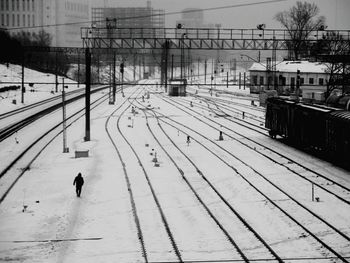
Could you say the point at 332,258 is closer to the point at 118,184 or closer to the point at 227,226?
the point at 227,226

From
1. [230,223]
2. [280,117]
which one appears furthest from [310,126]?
[230,223]

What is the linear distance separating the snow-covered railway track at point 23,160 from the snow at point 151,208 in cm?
27

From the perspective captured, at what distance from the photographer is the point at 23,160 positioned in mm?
30016

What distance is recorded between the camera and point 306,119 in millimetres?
32156

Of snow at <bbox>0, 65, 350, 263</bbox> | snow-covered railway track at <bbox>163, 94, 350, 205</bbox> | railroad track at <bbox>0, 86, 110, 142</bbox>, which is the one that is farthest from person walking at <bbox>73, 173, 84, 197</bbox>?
railroad track at <bbox>0, 86, 110, 142</bbox>

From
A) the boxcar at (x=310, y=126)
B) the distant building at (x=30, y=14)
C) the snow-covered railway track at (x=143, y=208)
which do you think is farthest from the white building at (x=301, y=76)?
the distant building at (x=30, y=14)

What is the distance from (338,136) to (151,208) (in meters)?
12.2

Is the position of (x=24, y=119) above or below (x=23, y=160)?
above

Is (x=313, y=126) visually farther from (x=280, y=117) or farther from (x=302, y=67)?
(x=302, y=67)

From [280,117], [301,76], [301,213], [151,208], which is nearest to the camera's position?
[301,213]

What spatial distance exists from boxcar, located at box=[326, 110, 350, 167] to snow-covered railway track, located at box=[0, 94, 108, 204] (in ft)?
51.7

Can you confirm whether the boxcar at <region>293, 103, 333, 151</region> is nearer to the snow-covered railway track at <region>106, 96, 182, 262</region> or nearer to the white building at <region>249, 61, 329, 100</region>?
the snow-covered railway track at <region>106, 96, 182, 262</region>

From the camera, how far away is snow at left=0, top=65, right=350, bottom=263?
50.1 feet

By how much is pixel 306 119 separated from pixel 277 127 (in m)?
5.38
